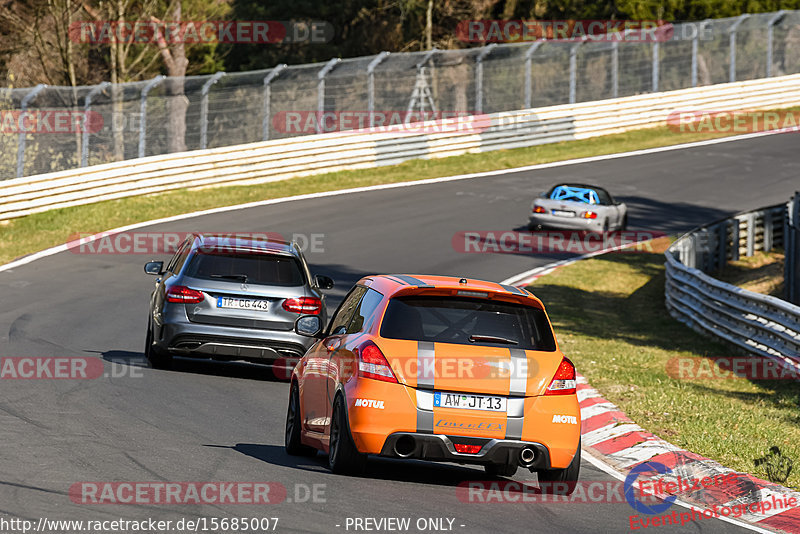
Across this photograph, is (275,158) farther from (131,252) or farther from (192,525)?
(192,525)

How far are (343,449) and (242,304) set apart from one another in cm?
513

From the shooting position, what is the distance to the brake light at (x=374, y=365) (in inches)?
338

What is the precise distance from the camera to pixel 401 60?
121ft

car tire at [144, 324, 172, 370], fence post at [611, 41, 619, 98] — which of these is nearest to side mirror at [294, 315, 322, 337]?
car tire at [144, 324, 172, 370]

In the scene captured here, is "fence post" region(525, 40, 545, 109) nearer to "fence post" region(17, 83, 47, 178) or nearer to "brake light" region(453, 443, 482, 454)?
"fence post" region(17, 83, 47, 178)

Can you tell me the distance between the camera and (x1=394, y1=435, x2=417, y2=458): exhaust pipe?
8523mm

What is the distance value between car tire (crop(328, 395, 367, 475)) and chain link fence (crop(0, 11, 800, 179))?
19457 mm

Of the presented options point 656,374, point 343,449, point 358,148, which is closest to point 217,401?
point 343,449

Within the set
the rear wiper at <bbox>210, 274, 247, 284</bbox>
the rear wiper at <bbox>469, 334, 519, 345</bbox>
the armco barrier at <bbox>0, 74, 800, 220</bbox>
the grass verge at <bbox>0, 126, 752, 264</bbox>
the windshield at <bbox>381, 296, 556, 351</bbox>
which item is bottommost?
the grass verge at <bbox>0, 126, 752, 264</bbox>

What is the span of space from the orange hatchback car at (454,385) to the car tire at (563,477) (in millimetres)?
11

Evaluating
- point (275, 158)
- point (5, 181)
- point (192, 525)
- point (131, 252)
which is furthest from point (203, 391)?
point (275, 158)

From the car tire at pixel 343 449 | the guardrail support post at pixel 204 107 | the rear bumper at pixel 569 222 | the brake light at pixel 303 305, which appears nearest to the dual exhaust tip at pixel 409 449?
the car tire at pixel 343 449

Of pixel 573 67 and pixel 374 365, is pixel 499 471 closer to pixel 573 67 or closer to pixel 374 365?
pixel 374 365

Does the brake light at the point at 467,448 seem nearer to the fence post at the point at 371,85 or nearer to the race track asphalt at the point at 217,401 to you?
the race track asphalt at the point at 217,401
